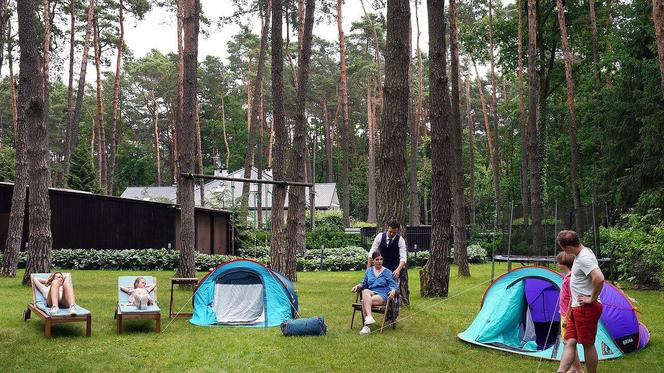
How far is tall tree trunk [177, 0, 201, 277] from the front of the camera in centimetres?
1499

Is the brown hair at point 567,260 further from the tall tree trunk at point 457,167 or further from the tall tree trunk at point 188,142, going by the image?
the tall tree trunk at point 457,167

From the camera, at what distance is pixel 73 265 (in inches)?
873

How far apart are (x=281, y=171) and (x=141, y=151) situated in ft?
158

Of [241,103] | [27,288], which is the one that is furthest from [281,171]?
[241,103]

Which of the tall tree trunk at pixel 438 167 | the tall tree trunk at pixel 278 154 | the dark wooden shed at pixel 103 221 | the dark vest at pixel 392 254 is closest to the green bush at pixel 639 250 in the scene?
the tall tree trunk at pixel 438 167

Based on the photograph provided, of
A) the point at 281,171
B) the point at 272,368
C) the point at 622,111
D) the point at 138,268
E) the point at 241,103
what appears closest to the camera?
the point at 272,368

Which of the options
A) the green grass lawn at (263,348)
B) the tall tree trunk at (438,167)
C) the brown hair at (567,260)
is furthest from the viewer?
the tall tree trunk at (438,167)

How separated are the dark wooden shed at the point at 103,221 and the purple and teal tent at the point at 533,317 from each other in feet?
58.5

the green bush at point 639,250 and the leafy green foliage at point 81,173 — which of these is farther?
the leafy green foliage at point 81,173

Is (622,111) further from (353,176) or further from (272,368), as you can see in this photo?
(353,176)

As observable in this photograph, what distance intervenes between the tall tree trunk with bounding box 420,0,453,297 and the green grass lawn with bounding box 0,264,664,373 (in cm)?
222

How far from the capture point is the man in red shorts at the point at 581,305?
21.1 feet

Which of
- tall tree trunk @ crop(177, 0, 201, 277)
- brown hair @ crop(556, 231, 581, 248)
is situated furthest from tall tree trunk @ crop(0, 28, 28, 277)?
brown hair @ crop(556, 231, 581, 248)

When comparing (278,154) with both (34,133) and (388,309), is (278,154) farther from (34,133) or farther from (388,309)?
(388,309)
